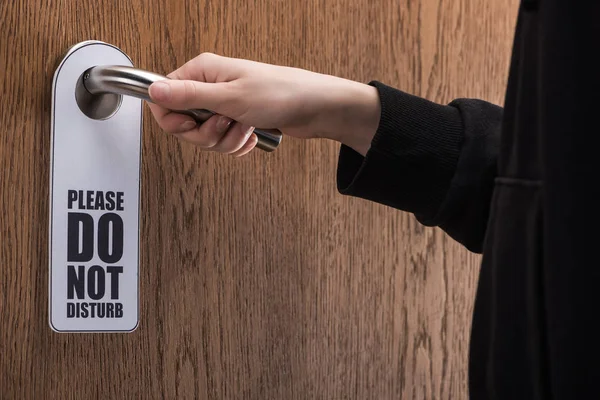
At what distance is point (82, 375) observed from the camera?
516mm

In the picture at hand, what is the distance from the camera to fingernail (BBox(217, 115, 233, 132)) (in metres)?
0.53

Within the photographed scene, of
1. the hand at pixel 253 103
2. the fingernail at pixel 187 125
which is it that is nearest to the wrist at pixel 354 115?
the hand at pixel 253 103

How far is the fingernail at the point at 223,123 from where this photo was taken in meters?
0.53

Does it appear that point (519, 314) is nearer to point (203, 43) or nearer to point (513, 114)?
point (513, 114)

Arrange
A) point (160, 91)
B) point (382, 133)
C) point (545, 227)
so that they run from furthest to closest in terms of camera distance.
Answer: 1. point (382, 133)
2. point (160, 91)
3. point (545, 227)

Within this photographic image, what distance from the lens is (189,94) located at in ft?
1.60

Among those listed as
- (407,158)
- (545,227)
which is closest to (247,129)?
(407,158)

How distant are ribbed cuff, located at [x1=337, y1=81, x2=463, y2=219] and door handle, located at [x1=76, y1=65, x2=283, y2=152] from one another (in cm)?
7

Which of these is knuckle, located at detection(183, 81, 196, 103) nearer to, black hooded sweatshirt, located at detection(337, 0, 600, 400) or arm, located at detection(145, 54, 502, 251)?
arm, located at detection(145, 54, 502, 251)

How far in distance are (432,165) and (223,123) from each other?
17 cm

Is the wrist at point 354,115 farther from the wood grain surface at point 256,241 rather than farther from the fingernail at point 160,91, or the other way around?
the fingernail at point 160,91

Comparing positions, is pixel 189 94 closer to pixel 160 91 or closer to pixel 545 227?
pixel 160 91

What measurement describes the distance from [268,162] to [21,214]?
19cm

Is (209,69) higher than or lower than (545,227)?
higher
